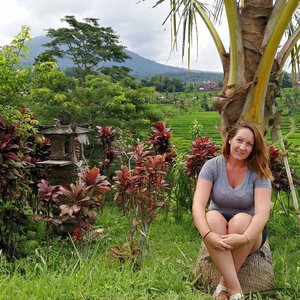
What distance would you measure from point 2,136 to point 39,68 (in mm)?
730

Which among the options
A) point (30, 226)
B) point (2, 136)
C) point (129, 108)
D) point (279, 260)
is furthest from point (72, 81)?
point (279, 260)

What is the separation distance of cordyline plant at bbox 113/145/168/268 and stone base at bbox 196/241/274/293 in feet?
1.25

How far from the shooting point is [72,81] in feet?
27.3

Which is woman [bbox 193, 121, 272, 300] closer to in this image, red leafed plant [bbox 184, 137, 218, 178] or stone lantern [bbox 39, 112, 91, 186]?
red leafed plant [bbox 184, 137, 218, 178]

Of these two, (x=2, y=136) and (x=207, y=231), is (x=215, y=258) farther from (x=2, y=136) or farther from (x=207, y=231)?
(x=2, y=136)

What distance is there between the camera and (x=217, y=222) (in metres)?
2.49

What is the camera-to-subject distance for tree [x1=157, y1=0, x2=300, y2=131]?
290 cm

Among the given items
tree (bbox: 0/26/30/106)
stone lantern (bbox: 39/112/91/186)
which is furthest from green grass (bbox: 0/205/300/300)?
tree (bbox: 0/26/30/106)

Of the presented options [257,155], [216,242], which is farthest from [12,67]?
[216,242]

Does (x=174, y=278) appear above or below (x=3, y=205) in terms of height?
below

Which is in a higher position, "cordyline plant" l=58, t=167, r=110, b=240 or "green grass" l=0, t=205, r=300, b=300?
"cordyline plant" l=58, t=167, r=110, b=240

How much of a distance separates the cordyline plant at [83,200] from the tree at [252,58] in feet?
3.01

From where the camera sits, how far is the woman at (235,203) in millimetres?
2410

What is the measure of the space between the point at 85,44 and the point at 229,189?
58.3 ft
